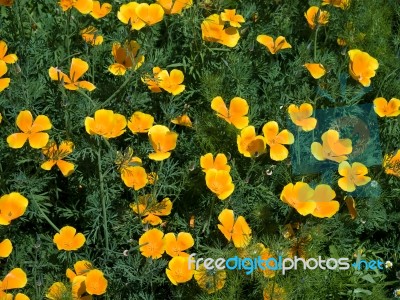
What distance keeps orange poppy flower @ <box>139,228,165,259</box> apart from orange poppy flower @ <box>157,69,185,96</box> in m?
0.62

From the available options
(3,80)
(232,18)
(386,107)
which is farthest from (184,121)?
(386,107)

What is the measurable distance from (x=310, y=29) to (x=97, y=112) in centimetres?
134

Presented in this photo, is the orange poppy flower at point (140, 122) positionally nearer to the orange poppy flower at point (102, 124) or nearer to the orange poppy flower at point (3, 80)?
the orange poppy flower at point (102, 124)

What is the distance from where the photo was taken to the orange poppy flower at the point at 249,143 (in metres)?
2.69

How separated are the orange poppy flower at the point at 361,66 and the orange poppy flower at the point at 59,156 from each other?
3.91 feet

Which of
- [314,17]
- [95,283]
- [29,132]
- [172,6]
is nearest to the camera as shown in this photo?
[95,283]

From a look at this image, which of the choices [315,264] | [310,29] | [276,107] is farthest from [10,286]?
[310,29]

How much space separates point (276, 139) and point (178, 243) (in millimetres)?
569

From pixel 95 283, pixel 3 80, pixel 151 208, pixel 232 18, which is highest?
pixel 232 18

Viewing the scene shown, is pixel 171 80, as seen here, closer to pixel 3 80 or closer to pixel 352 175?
pixel 3 80

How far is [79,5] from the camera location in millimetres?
2830

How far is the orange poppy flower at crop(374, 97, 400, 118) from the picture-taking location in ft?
9.49

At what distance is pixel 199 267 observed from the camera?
8.13ft

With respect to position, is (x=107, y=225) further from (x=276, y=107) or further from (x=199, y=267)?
(x=276, y=107)
